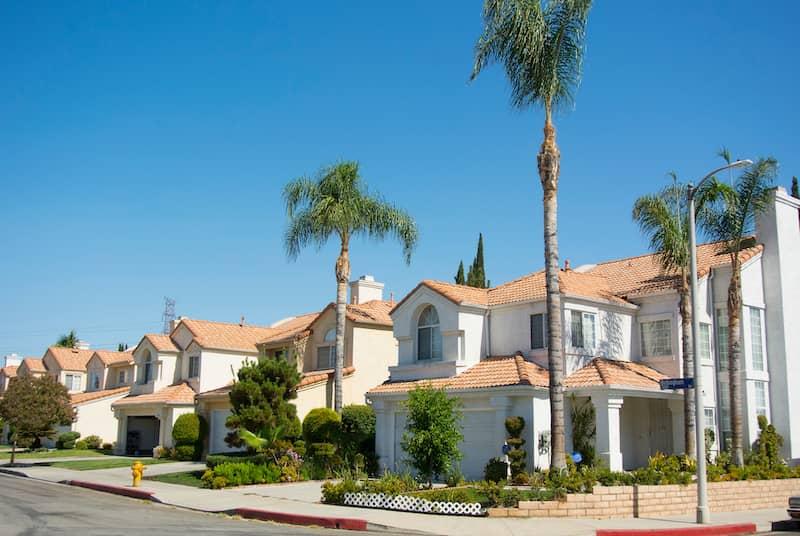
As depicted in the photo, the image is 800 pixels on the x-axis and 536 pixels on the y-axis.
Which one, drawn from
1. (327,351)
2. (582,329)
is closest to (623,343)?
(582,329)

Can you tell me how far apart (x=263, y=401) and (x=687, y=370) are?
14.9 metres

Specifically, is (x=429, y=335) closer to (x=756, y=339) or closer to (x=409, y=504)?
(x=409, y=504)

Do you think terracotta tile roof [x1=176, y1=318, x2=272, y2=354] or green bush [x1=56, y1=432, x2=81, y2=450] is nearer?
terracotta tile roof [x1=176, y1=318, x2=272, y2=354]

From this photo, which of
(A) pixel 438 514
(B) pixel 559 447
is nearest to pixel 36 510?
(A) pixel 438 514

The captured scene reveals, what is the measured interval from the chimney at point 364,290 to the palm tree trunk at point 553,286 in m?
21.1

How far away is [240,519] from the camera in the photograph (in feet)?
62.8

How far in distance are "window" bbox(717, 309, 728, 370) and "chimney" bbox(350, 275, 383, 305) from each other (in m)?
19.2

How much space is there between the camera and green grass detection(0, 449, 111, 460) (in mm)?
43844

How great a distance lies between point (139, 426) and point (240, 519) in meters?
29.9

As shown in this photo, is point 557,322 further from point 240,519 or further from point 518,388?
point 240,519

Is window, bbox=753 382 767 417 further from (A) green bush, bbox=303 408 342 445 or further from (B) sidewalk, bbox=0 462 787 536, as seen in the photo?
(A) green bush, bbox=303 408 342 445

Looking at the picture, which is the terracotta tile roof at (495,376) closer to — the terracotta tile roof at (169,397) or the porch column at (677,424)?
the porch column at (677,424)

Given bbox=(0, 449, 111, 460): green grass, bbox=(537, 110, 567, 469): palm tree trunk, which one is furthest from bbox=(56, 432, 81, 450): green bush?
bbox=(537, 110, 567, 469): palm tree trunk

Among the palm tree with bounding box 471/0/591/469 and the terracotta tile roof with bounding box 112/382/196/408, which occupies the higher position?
the palm tree with bounding box 471/0/591/469
